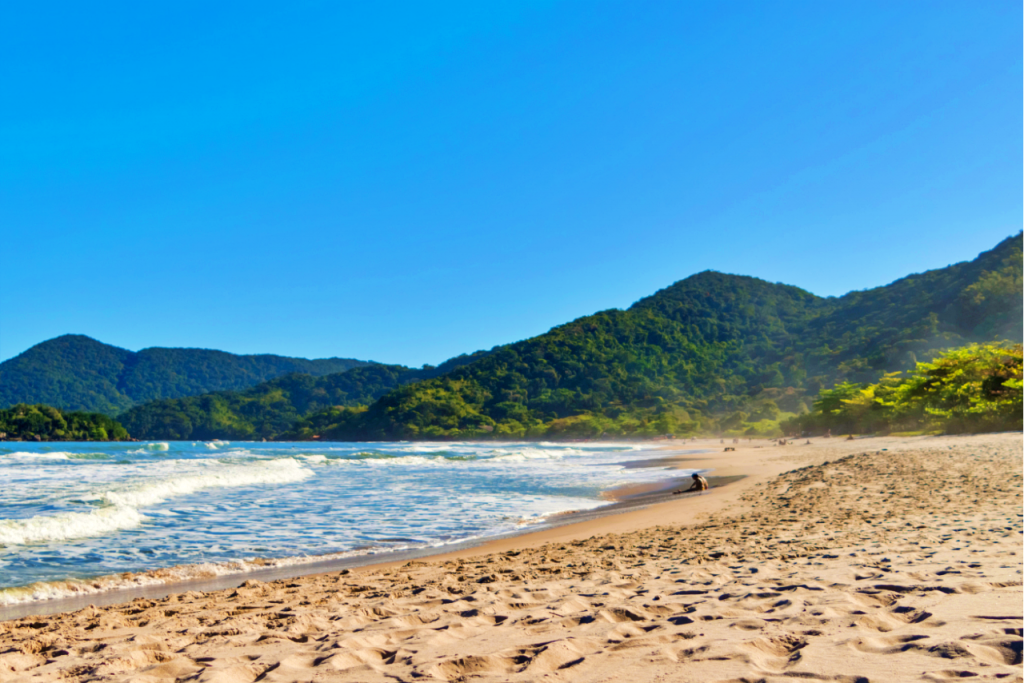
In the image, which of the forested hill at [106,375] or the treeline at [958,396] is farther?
the forested hill at [106,375]

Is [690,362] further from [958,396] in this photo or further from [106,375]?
[106,375]

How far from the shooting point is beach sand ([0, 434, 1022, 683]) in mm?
2754

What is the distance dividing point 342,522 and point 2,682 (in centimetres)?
691

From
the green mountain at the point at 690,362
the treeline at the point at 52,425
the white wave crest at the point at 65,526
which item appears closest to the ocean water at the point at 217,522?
the white wave crest at the point at 65,526

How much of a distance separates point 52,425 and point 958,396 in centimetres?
10958

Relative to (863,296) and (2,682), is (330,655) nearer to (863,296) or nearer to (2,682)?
(2,682)

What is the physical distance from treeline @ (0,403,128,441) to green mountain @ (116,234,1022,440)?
26.4 m

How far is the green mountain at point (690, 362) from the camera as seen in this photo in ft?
278

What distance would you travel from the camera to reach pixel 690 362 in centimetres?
11831

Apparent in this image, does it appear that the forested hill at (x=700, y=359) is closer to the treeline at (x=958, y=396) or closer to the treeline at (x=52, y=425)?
the treeline at (x=52, y=425)

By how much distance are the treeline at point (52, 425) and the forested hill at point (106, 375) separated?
1699 inches

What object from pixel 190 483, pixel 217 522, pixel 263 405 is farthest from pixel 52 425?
pixel 217 522

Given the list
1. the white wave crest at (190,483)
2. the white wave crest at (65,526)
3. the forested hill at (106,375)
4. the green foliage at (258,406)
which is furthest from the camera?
→ the forested hill at (106,375)

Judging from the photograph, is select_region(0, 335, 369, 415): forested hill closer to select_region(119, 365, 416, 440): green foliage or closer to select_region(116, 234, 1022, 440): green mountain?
select_region(119, 365, 416, 440): green foliage
